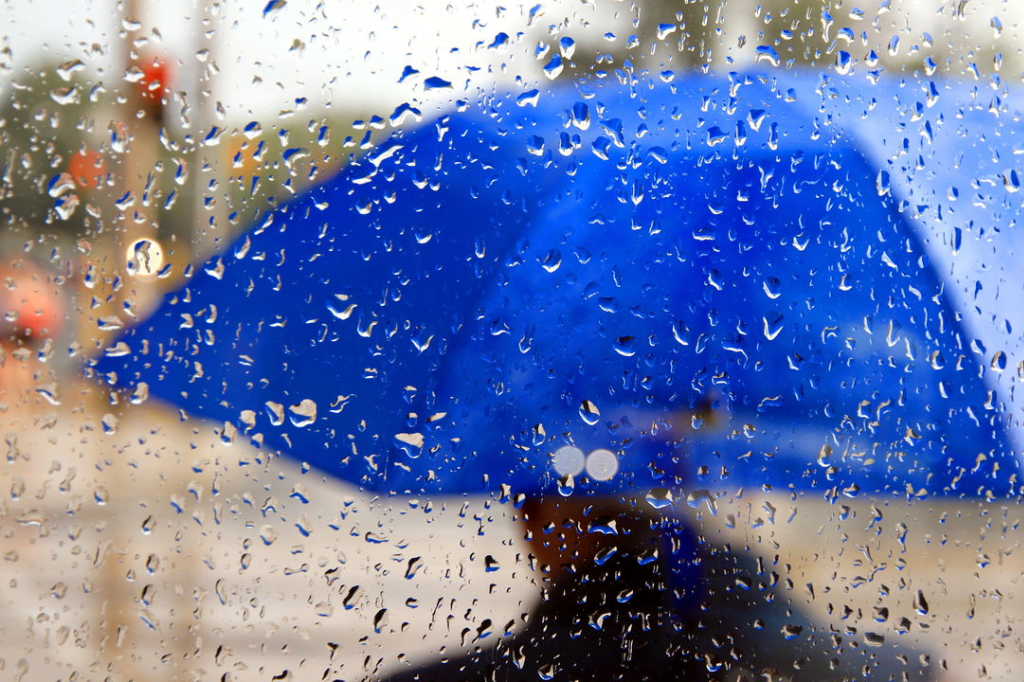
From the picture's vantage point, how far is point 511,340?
95cm

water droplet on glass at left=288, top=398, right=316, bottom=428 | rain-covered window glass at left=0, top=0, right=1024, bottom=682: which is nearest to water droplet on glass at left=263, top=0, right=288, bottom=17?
rain-covered window glass at left=0, top=0, right=1024, bottom=682

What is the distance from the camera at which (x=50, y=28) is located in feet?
2.70

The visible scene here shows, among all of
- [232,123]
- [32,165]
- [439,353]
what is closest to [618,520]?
[439,353]

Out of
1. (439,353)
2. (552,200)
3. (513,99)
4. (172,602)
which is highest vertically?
(513,99)

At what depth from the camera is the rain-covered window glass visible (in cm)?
84

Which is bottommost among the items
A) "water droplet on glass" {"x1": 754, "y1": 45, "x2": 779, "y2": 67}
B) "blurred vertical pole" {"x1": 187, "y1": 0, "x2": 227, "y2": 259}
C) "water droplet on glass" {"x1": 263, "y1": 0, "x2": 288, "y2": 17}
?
"blurred vertical pole" {"x1": 187, "y1": 0, "x2": 227, "y2": 259}

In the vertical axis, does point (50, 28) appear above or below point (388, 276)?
above

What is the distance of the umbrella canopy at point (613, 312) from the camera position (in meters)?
0.89

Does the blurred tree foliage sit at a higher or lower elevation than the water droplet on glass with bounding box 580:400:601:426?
higher

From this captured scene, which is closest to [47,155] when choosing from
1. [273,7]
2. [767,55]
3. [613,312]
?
[273,7]

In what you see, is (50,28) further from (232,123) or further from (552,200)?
(552,200)

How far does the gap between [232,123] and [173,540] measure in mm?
456

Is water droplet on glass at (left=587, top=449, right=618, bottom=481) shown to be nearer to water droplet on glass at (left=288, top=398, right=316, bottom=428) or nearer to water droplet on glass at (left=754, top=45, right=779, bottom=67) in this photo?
water droplet on glass at (left=288, top=398, right=316, bottom=428)

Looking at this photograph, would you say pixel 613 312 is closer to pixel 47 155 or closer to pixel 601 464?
pixel 601 464
